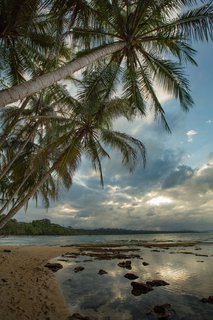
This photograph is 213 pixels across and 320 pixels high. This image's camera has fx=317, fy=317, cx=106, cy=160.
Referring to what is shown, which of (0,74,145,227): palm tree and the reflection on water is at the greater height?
(0,74,145,227): palm tree

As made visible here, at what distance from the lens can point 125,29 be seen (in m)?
8.62

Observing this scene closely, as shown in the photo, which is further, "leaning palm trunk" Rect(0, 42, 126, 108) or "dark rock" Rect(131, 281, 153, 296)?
"dark rock" Rect(131, 281, 153, 296)

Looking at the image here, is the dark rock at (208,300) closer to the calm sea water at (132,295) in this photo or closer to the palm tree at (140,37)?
the calm sea water at (132,295)

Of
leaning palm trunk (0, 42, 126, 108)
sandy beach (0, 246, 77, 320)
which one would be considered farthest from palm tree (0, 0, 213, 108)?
sandy beach (0, 246, 77, 320)

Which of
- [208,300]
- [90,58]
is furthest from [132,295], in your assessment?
[90,58]

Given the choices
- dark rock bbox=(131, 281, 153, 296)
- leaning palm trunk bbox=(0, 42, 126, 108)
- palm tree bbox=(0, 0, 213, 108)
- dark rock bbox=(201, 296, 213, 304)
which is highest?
palm tree bbox=(0, 0, 213, 108)

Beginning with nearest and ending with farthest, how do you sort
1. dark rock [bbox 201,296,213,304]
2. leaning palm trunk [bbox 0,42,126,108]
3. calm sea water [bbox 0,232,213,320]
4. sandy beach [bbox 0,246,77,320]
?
leaning palm trunk [bbox 0,42,126,108] → sandy beach [bbox 0,246,77,320] → calm sea water [bbox 0,232,213,320] → dark rock [bbox 201,296,213,304]

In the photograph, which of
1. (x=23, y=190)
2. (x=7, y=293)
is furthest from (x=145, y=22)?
(x=23, y=190)

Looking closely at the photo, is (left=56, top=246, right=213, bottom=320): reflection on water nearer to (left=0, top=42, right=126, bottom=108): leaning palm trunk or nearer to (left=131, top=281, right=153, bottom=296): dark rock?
(left=131, top=281, right=153, bottom=296): dark rock

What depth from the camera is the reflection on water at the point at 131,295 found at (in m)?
8.96

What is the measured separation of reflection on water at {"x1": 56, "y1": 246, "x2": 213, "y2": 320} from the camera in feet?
29.4

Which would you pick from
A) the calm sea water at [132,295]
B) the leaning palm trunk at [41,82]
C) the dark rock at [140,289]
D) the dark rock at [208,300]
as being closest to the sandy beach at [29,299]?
the calm sea water at [132,295]

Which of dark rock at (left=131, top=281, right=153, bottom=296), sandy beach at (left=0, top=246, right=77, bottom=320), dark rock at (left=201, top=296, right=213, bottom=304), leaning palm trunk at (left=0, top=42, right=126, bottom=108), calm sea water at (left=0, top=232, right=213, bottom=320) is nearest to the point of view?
leaning palm trunk at (left=0, top=42, right=126, bottom=108)

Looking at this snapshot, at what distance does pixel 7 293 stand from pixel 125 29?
8.48 metres
